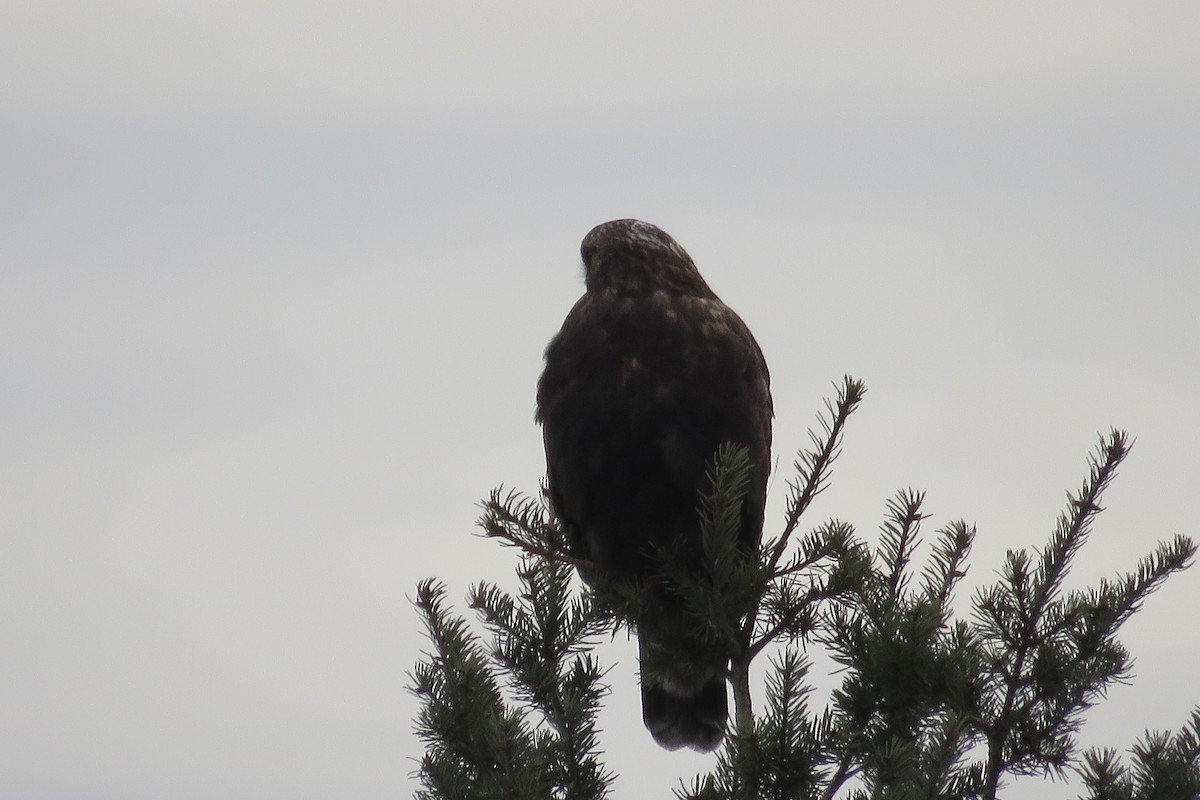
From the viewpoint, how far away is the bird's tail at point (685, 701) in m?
4.57

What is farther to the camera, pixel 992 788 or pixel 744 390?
pixel 744 390

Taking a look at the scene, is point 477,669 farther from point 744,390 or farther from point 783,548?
point 744,390

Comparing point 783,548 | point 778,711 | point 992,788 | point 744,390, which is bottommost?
point 992,788

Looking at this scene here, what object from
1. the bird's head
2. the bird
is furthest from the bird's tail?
the bird's head

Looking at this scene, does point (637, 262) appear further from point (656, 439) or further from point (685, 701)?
point (685, 701)

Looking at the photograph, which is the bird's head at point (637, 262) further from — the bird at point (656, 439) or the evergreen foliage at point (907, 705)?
the evergreen foliage at point (907, 705)

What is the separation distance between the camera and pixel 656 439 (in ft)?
14.6

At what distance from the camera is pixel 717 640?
3830 mm

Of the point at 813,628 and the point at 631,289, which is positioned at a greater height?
the point at 631,289

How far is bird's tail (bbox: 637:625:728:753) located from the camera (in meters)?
4.57

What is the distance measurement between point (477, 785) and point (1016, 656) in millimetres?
1167

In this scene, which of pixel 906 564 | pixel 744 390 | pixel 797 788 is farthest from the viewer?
pixel 744 390

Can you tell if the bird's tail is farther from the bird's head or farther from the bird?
the bird's head

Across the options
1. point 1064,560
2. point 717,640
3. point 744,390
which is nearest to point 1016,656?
point 1064,560
